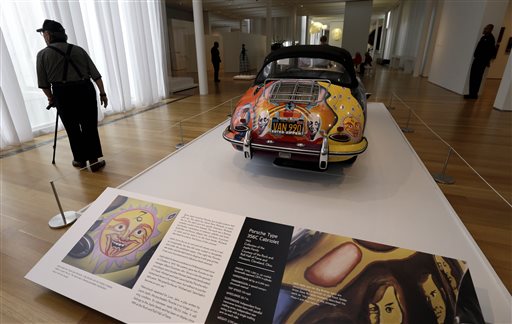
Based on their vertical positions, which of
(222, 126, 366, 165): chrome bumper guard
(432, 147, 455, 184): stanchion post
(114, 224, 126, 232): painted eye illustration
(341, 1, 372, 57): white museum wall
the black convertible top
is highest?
(341, 1, 372, 57): white museum wall

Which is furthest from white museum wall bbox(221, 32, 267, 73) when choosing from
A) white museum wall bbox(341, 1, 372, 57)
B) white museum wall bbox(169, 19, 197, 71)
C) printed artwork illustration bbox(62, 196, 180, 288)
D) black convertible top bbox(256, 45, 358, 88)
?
printed artwork illustration bbox(62, 196, 180, 288)

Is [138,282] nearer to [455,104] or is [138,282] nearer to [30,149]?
[30,149]

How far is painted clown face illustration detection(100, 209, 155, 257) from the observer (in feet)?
4.98

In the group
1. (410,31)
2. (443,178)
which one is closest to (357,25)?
(410,31)

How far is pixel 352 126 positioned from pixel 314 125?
34 cm

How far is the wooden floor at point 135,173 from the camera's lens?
1720mm

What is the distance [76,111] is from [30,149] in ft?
5.20

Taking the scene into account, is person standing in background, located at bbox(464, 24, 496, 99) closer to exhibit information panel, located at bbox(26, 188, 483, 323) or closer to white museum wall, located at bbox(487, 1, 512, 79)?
white museum wall, located at bbox(487, 1, 512, 79)

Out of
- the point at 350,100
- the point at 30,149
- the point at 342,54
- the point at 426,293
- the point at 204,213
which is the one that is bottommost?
the point at 30,149

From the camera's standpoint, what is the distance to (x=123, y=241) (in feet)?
5.08

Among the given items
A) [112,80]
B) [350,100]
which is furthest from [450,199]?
[112,80]

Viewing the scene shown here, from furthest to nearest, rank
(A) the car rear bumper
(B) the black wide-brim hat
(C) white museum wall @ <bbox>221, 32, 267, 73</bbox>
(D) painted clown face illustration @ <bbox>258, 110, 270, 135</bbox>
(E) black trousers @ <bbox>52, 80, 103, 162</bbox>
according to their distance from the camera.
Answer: (C) white museum wall @ <bbox>221, 32, 267, 73</bbox>
(E) black trousers @ <bbox>52, 80, 103, 162</bbox>
(B) the black wide-brim hat
(D) painted clown face illustration @ <bbox>258, 110, 270, 135</bbox>
(A) the car rear bumper

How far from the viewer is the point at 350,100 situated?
2.63 m

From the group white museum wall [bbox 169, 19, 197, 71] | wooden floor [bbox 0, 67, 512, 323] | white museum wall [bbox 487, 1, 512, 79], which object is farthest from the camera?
white museum wall [bbox 169, 19, 197, 71]
